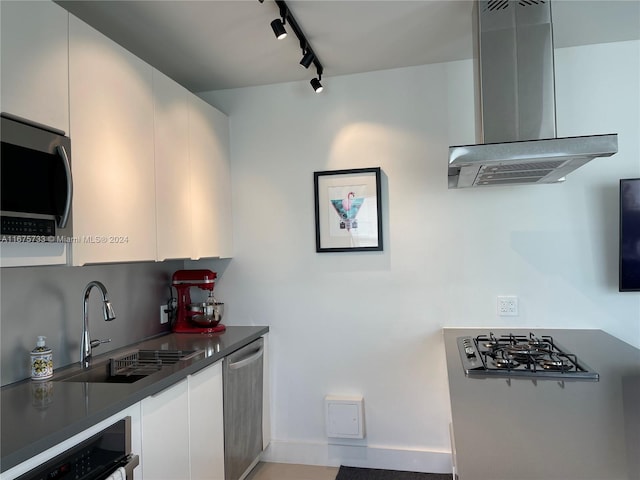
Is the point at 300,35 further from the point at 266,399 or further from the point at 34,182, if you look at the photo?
the point at 266,399

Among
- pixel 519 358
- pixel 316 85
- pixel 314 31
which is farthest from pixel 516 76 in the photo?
pixel 519 358

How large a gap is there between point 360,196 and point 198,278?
1.16 metres

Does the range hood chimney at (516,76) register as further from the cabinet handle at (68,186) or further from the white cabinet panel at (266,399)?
the white cabinet panel at (266,399)

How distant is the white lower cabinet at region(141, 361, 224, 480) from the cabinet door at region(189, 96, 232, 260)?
81 centimetres

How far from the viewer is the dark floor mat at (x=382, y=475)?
2713 millimetres

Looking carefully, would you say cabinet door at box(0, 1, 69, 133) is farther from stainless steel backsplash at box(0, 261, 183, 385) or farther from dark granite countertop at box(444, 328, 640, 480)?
dark granite countertop at box(444, 328, 640, 480)

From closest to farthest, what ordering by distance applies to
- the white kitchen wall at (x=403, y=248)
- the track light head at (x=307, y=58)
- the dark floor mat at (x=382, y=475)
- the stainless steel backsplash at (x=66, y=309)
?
the stainless steel backsplash at (x=66, y=309), the track light head at (x=307, y=58), the white kitchen wall at (x=403, y=248), the dark floor mat at (x=382, y=475)

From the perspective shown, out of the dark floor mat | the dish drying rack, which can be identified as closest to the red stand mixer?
the dish drying rack

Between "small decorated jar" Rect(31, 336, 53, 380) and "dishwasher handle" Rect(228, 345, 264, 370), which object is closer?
"small decorated jar" Rect(31, 336, 53, 380)

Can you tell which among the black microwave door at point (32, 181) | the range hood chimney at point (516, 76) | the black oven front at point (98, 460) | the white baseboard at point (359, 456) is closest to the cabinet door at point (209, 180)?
the black microwave door at point (32, 181)

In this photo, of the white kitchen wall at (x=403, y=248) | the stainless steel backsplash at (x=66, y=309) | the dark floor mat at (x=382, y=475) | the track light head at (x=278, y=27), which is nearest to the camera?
the stainless steel backsplash at (x=66, y=309)

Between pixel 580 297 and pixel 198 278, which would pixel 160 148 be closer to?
pixel 198 278

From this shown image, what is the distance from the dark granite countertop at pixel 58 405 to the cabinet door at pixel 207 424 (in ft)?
0.31

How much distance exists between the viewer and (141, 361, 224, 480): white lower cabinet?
1.74 meters
